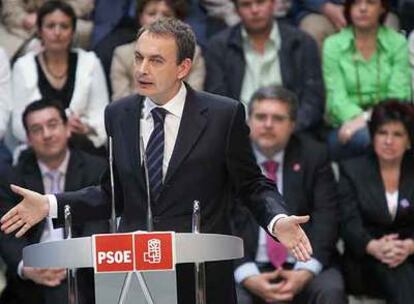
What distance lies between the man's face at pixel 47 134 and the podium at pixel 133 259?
8.28 ft

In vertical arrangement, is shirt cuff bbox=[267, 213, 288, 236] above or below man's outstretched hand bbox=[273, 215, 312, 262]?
above

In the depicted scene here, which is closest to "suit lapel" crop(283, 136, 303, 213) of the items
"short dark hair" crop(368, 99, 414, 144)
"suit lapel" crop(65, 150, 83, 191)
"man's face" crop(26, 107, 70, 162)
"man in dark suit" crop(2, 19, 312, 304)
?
"short dark hair" crop(368, 99, 414, 144)

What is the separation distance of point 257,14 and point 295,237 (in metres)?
3.20

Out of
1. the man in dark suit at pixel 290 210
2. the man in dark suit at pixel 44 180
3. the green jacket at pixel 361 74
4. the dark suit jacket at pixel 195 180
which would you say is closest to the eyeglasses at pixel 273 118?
the man in dark suit at pixel 290 210

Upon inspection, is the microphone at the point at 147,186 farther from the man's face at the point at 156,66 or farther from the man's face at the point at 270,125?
the man's face at the point at 270,125

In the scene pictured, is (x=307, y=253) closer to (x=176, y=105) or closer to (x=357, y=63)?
(x=176, y=105)

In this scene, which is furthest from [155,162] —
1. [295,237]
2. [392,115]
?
[392,115]

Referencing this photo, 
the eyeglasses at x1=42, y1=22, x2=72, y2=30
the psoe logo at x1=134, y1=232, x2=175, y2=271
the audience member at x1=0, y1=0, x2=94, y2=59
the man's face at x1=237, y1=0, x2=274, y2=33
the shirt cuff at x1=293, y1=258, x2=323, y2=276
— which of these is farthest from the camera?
the audience member at x1=0, y1=0, x2=94, y2=59

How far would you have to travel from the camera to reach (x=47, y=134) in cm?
535

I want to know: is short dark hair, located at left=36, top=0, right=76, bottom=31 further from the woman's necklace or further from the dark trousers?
the dark trousers

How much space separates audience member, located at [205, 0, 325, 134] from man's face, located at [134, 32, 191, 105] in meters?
2.69

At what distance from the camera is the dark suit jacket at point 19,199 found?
516 centimetres

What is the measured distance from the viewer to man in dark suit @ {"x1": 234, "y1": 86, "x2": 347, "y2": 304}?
502 cm

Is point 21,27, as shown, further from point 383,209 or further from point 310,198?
point 383,209
